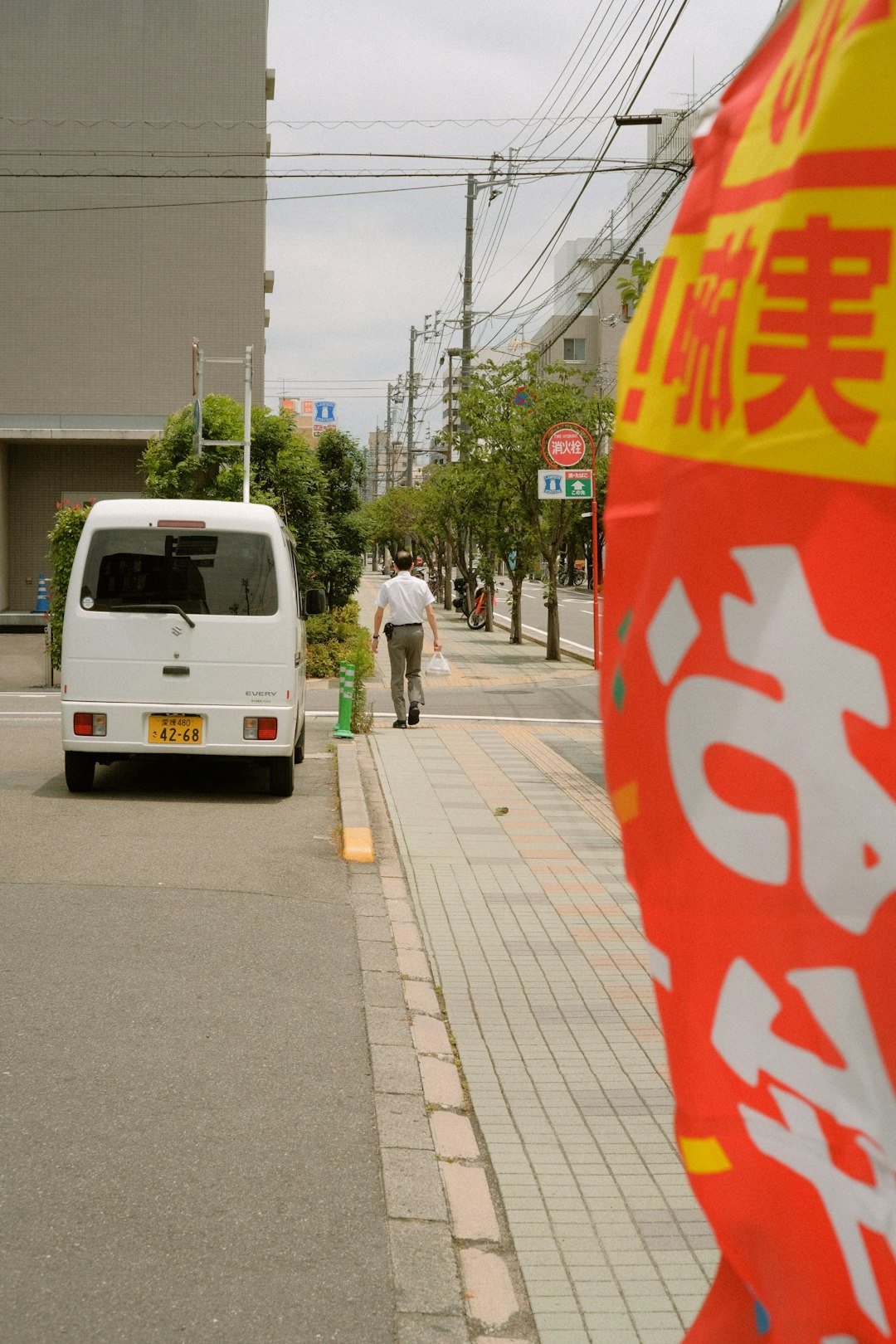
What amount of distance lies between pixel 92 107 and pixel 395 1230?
3130 cm

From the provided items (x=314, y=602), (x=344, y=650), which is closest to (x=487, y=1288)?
(x=314, y=602)

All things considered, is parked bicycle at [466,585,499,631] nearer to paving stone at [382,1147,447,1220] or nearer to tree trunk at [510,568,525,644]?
tree trunk at [510,568,525,644]

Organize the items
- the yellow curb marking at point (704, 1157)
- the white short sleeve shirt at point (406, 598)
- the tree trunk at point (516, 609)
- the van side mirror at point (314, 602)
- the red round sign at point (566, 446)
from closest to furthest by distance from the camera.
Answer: the yellow curb marking at point (704, 1157)
the van side mirror at point (314, 602)
the white short sleeve shirt at point (406, 598)
the red round sign at point (566, 446)
the tree trunk at point (516, 609)

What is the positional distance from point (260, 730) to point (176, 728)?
602 mm

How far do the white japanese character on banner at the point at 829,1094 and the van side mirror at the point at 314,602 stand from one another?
10.6 meters

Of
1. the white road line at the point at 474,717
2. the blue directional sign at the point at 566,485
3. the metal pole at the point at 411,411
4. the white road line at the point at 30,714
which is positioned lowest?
the white road line at the point at 474,717

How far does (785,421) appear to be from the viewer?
155cm

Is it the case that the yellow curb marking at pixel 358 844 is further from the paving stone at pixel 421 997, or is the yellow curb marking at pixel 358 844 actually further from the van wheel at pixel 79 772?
the paving stone at pixel 421 997

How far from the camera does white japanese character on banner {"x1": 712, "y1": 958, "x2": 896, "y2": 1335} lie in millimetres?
1507

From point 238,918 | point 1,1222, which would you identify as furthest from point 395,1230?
point 238,918

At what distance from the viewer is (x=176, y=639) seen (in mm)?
10344

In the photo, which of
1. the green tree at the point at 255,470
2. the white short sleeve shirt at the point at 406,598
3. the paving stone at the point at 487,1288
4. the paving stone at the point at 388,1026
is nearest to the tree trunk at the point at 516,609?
the green tree at the point at 255,470

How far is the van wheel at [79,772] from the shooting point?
10461 millimetres

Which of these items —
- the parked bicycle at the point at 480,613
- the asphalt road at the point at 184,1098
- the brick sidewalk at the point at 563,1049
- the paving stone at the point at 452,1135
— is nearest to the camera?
the asphalt road at the point at 184,1098
